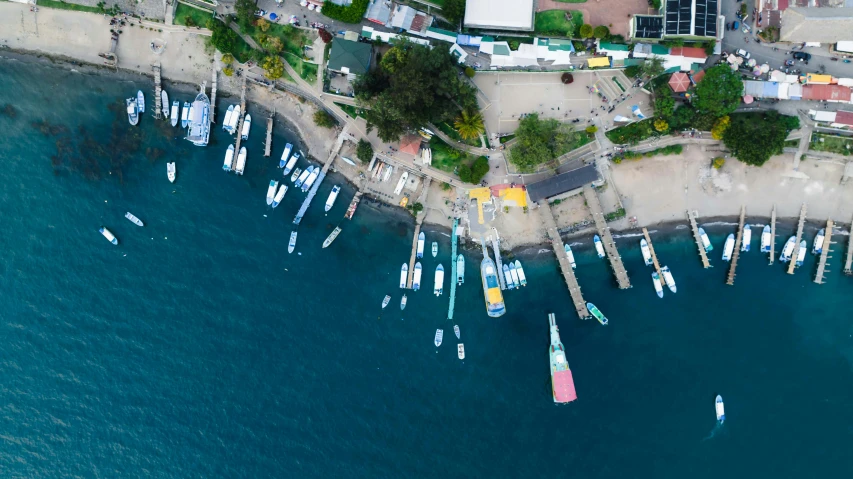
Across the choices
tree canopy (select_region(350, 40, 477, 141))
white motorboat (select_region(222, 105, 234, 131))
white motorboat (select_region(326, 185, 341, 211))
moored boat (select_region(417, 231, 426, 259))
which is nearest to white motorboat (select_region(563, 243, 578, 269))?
moored boat (select_region(417, 231, 426, 259))

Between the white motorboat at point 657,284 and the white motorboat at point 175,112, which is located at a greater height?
the white motorboat at point 175,112

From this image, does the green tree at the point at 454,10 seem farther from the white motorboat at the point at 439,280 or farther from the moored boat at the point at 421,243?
the white motorboat at the point at 439,280

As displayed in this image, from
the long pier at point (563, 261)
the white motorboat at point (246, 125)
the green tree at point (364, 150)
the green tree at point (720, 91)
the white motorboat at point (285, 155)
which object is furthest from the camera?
the white motorboat at point (285, 155)

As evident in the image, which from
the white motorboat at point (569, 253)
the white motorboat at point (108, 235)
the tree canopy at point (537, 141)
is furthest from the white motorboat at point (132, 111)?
the white motorboat at point (569, 253)

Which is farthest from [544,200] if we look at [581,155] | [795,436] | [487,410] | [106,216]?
[106,216]

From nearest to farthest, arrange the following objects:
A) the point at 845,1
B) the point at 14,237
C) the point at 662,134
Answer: the point at 845,1
the point at 662,134
the point at 14,237

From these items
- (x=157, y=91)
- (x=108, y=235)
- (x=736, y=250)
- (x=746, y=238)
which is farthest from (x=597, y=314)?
(x=108, y=235)

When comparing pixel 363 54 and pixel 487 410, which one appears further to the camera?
pixel 487 410

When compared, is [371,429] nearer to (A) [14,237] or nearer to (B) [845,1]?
(A) [14,237]
